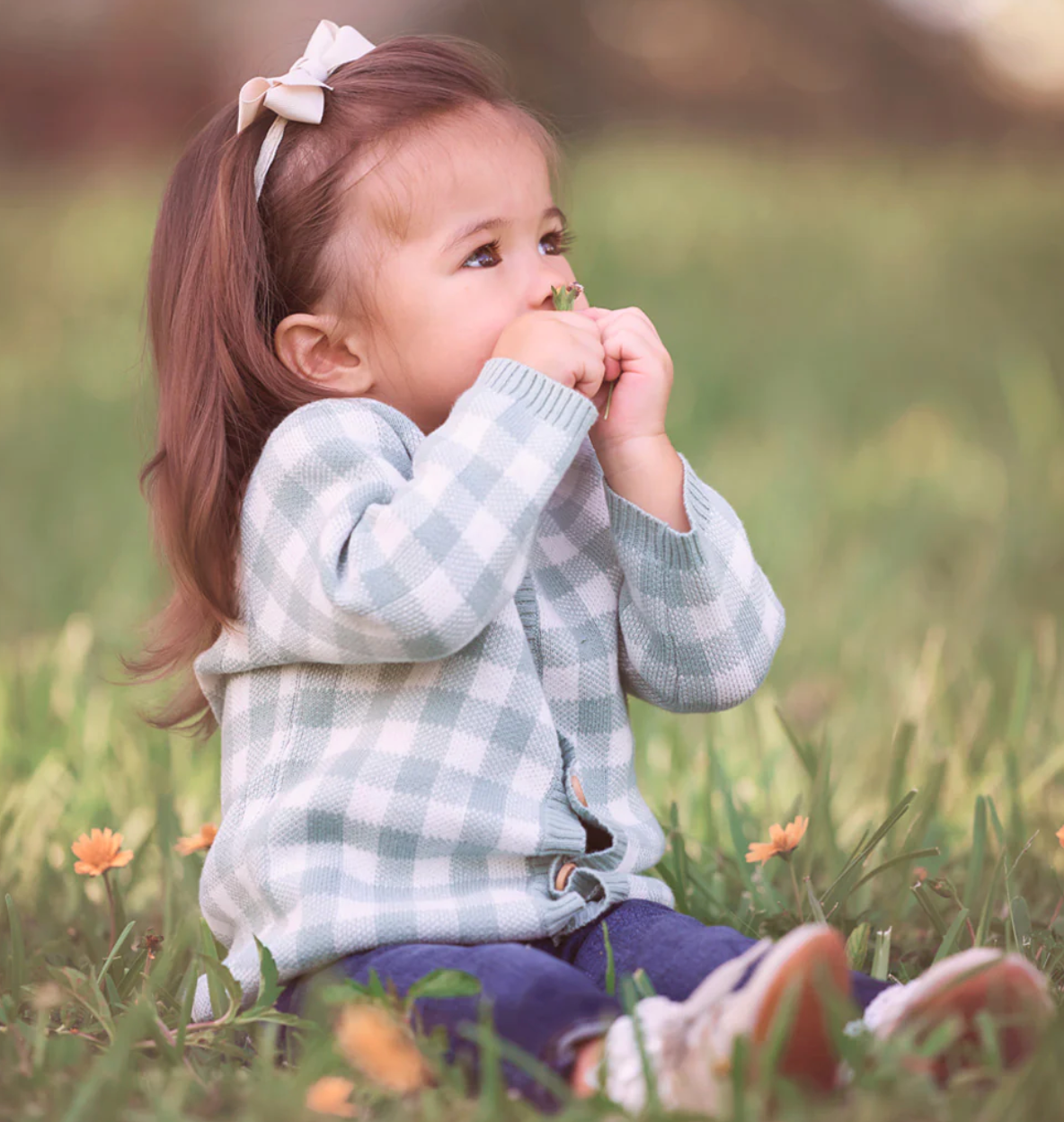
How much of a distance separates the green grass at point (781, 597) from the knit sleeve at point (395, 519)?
34 cm

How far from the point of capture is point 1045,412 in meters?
3.80

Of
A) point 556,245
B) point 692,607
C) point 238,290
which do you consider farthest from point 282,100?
point 692,607

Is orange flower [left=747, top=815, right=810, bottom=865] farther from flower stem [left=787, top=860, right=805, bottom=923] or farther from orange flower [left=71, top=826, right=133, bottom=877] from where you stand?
orange flower [left=71, top=826, right=133, bottom=877]

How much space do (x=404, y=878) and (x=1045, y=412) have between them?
292cm

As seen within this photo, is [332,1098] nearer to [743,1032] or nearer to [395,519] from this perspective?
[743,1032]

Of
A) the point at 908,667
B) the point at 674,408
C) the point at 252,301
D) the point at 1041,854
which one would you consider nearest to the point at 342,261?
the point at 252,301

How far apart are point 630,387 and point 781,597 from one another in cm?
144

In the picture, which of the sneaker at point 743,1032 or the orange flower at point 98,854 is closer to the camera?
the sneaker at point 743,1032

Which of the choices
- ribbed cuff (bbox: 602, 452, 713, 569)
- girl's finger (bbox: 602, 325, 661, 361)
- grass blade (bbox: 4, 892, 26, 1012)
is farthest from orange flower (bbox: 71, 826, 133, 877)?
girl's finger (bbox: 602, 325, 661, 361)

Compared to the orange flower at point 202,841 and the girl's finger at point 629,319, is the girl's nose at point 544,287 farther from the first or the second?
the orange flower at point 202,841

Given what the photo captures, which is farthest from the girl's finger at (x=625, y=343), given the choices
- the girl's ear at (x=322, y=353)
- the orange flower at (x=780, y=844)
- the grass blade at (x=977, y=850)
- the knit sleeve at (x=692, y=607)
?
the grass blade at (x=977, y=850)

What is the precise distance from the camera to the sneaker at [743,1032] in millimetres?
1025

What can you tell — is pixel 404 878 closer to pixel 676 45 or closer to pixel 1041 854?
pixel 1041 854

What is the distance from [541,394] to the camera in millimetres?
1370
